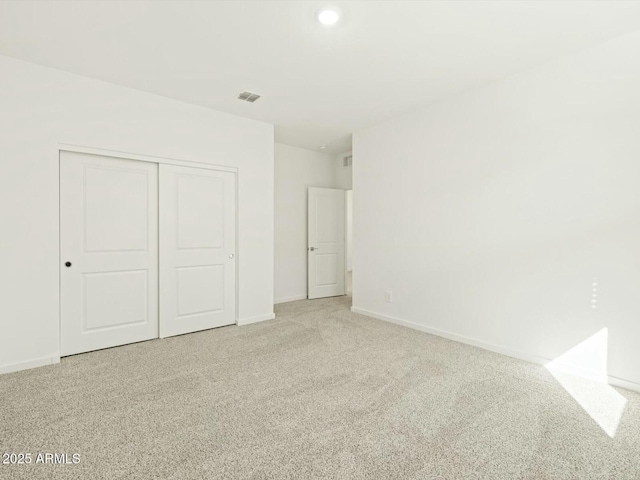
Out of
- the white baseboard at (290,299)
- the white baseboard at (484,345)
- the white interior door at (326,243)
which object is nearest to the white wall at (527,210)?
the white baseboard at (484,345)

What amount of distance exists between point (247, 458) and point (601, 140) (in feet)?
11.1

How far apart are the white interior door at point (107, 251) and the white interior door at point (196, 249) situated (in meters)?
0.13

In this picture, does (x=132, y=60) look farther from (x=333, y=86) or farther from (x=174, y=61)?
(x=333, y=86)

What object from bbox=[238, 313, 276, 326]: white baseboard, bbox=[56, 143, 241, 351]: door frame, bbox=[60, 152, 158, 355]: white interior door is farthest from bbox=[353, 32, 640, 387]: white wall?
bbox=[60, 152, 158, 355]: white interior door

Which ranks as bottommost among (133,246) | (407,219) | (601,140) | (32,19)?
(133,246)

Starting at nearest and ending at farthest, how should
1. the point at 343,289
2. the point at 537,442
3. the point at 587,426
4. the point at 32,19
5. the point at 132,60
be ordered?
the point at 537,442 → the point at 587,426 → the point at 32,19 → the point at 132,60 → the point at 343,289

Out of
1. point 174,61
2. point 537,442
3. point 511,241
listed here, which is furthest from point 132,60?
point 537,442

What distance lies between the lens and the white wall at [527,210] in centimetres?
246

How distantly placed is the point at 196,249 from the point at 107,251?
91cm

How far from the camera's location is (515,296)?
120 inches

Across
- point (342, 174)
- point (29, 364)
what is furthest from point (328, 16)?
point (342, 174)

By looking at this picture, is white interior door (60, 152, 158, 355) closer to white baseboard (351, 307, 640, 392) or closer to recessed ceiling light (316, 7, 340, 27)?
recessed ceiling light (316, 7, 340, 27)

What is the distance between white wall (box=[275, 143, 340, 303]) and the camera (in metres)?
5.49

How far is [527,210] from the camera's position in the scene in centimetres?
295
